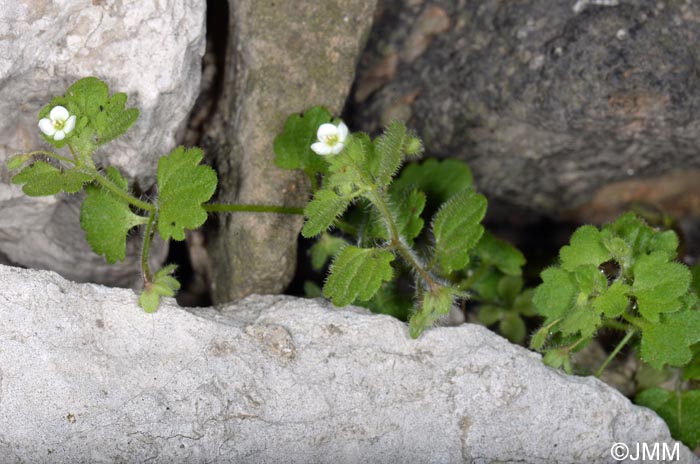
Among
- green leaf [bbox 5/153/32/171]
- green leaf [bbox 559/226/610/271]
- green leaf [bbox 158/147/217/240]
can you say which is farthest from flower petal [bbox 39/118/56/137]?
green leaf [bbox 559/226/610/271]

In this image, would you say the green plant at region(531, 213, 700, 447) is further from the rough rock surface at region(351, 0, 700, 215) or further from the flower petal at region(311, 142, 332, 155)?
the flower petal at region(311, 142, 332, 155)

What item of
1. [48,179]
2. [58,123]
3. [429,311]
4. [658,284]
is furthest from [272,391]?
[658,284]

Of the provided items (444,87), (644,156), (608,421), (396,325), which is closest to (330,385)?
(396,325)

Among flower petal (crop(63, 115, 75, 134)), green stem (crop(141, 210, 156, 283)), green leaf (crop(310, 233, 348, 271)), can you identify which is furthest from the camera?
green leaf (crop(310, 233, 348, 271))

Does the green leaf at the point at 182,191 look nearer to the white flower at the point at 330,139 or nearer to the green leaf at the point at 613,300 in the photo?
the white flower at the point at 330,139

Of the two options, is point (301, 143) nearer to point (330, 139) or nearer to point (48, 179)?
point (330, 139)

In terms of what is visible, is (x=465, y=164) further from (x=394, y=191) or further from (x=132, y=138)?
(x=132, y=138)

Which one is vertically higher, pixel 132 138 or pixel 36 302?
pixel 132 138
